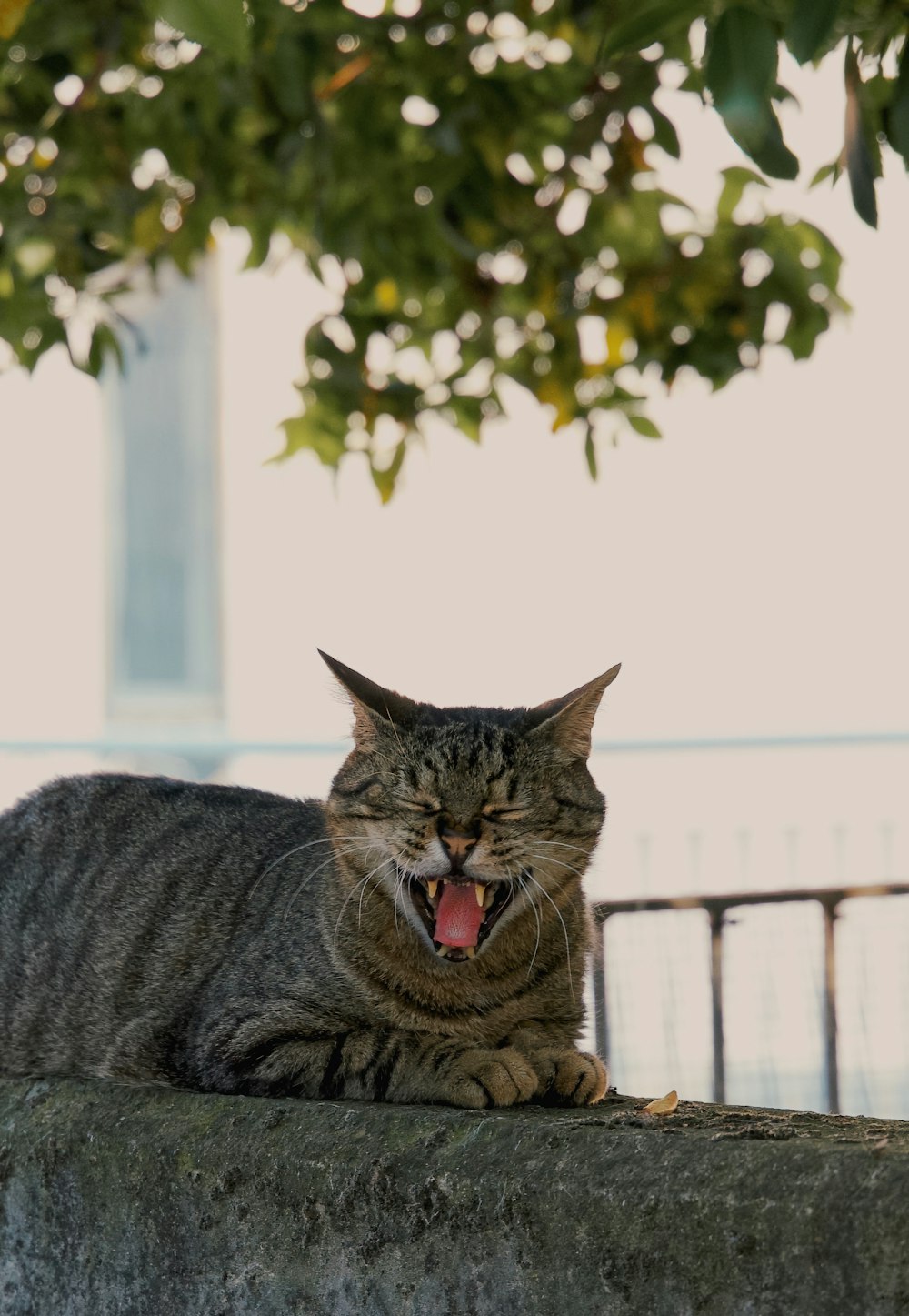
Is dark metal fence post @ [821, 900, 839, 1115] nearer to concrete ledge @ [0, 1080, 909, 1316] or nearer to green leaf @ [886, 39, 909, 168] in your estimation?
concrete ledge @ [0, 1080, 909, 1316]

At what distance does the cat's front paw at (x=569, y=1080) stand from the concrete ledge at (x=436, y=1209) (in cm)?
6

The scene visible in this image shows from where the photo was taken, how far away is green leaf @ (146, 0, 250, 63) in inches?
54.6

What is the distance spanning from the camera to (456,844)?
2539 mm

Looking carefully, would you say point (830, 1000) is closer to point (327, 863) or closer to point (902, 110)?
point (327, 863)

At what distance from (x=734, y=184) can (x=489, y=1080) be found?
2.88m

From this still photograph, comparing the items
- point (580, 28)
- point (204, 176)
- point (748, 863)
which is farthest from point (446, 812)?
point (748, 863)

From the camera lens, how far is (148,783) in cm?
354

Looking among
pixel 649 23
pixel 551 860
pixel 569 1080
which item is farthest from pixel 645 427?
pixel 649 23

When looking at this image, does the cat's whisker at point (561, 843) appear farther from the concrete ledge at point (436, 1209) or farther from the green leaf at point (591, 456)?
the green leaf at point (591, 456)

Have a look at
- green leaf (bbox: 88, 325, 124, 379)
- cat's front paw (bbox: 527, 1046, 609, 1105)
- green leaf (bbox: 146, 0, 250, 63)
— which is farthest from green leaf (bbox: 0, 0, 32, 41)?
green leaf (bbox: 88, 325, 124, 379)

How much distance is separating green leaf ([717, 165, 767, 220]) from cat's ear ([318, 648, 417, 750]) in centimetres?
202

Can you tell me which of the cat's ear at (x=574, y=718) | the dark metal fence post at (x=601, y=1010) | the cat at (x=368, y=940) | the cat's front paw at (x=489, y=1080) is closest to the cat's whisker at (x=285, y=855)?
the cat at (x=368, y=940)

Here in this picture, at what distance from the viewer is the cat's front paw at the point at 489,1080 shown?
7.60ft

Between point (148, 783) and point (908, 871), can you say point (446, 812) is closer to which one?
point (148, 783)
